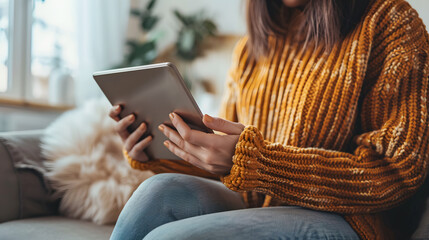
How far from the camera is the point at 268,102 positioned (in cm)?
88

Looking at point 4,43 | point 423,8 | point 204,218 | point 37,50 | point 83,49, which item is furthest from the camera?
point 83,49

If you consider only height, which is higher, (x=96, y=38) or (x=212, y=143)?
(x=96, y=38)

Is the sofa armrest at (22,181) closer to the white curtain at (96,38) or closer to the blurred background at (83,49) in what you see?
the blurred background at (83,49)

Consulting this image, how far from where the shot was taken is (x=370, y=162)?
2.27 ft

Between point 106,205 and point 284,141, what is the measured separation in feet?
1.65

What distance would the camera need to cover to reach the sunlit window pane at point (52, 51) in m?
1.85

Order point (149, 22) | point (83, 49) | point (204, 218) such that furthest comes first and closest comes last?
point (149, 22) → point (83, 49) → point (204, 218)

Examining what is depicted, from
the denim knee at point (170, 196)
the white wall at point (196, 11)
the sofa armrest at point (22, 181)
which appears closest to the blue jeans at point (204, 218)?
the denim knee at point (170, 196)

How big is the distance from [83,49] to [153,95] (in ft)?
4.73

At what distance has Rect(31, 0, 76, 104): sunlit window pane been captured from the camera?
72.7 inches

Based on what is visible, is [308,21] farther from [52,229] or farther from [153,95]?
[52,229]

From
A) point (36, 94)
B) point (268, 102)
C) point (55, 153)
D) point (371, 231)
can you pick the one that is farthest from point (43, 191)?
point (36, 94)

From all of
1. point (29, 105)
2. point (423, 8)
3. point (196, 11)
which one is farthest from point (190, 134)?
point (196, 11)

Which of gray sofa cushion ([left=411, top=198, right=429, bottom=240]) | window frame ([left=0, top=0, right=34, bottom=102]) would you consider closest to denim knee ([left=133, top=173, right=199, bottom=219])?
gray sofa cushion ([left=411, top=198, right=429, bottom=240])
